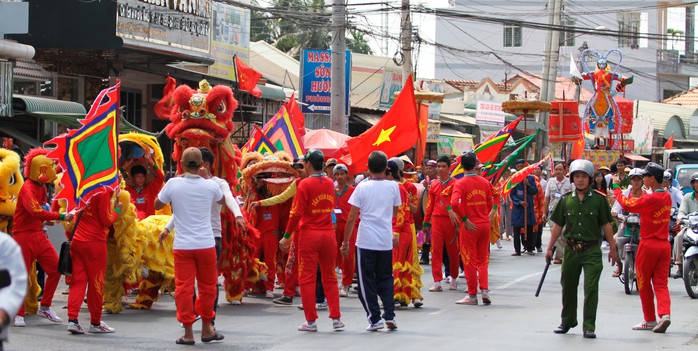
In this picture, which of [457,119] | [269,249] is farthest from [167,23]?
[457,119]

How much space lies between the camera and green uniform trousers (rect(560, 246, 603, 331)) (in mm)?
10430

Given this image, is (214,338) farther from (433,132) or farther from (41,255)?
(433,132)

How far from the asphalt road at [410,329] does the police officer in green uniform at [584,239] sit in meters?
0.31

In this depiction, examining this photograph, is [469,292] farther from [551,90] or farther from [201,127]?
[551,90]

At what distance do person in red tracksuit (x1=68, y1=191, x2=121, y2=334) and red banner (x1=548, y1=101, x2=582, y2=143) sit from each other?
24.4 m

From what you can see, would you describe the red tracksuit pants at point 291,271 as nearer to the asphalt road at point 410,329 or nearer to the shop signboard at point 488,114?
the asphalt road at point 410,329

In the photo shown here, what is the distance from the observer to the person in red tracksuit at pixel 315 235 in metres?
10.8

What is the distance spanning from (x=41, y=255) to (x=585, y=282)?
5.47m

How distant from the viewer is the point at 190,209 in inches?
383

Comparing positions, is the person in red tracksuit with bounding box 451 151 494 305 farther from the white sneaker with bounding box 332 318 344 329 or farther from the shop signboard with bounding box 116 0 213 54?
the shop signboard with bounding box 116 0 213 54

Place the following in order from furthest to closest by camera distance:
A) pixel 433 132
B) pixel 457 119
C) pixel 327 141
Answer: pixel 457 119 → pixel 433 132 → pixel 327 141

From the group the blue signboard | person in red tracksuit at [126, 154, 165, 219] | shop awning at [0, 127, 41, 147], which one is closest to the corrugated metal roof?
the blue signboard

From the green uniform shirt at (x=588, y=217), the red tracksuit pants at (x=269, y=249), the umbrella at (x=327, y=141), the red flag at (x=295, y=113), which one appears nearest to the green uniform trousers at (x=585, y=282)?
the green uniform shirt at (x=588, y=217)

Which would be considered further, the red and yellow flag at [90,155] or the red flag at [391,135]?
the red flag at [391,135]
